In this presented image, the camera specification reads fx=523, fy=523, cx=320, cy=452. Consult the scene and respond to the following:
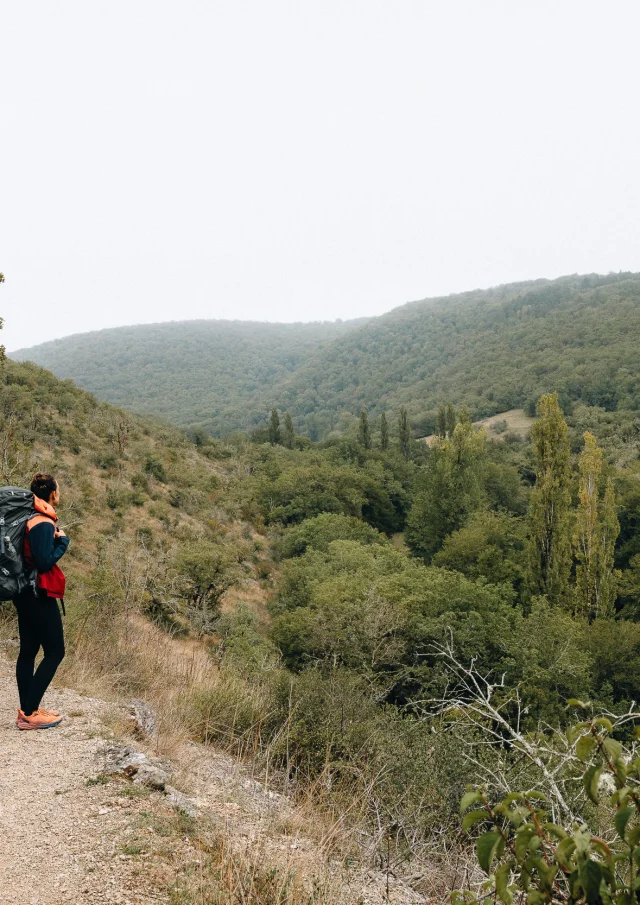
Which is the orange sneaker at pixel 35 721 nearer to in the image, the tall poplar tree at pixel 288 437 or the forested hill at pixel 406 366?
the tall poplar tree at pixel 288 437

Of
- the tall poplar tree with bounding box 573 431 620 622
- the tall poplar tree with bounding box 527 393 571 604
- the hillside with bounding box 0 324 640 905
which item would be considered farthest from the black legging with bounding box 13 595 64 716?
the tall poplar tree with bounding box 573 431 620 622

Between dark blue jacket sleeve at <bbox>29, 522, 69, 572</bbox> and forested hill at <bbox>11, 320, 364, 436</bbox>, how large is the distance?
Result: 8587 centimetres

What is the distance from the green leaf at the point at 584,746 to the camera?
0.99 m

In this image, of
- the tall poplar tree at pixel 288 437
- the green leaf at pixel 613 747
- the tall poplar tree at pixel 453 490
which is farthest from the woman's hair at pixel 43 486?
the tall poplar tree at pixel 288 437

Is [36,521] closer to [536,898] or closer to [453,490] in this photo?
[536,898]

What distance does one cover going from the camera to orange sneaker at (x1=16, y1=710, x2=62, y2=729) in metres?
3.73

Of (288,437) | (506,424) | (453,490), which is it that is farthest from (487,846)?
(506,424)

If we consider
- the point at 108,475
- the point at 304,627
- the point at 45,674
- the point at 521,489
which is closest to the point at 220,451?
the point at 108,475

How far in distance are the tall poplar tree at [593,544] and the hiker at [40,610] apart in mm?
18967

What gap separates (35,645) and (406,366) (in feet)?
405

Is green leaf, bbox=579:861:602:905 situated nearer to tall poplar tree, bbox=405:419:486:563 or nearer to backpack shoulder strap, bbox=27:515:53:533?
backpack shoulder strap, bbox=27:515:53:533

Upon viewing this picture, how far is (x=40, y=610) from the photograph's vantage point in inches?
145

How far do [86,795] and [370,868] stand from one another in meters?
1.64

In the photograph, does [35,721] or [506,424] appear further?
[506,424]
